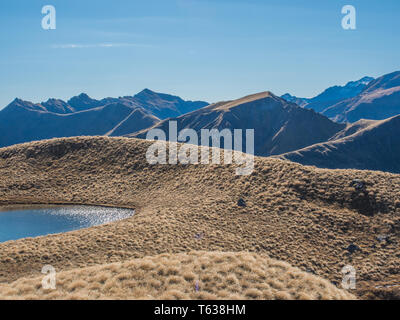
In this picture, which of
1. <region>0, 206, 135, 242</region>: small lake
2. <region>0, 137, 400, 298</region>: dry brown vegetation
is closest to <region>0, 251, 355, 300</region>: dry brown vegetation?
<region>0, 137, 400, 298</region>: dry brown vegetation

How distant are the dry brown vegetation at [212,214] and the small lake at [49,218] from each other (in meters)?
2.99

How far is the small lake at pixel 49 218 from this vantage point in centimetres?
3210

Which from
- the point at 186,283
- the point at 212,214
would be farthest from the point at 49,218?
the point at 186,283

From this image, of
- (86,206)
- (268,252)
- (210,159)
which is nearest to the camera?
(268,252)

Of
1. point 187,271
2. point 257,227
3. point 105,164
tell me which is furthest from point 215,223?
point 105,164

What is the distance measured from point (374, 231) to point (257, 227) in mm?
13315

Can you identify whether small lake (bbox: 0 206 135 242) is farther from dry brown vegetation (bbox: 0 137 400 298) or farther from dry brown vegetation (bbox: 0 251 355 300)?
dry brown vegetation (bbox: 0 251 355 300)

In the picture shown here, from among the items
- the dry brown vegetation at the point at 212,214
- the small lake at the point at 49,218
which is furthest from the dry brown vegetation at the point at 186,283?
the small lake at the point at 49,218

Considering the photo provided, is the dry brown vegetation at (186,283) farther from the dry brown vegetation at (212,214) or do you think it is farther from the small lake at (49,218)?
the small lake at (49,218)

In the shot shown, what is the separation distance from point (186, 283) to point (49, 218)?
1164 inches

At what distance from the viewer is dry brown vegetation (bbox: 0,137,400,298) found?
84.5ft

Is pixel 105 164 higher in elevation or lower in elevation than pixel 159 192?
higher
